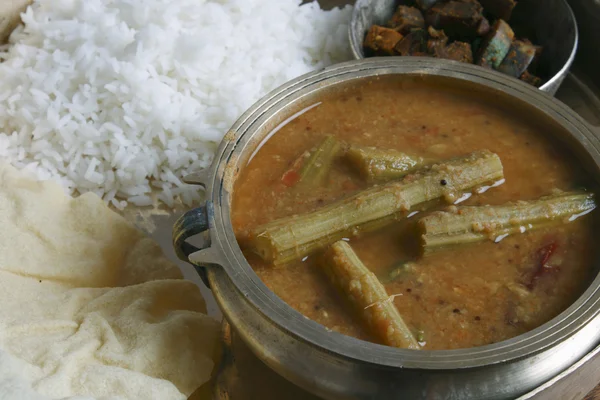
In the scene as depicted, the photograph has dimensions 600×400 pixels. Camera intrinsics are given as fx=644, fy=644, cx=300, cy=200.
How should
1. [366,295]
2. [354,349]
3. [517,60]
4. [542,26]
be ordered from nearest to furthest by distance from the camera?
[354,349] < [366,295] < [517,60] < [542,26]

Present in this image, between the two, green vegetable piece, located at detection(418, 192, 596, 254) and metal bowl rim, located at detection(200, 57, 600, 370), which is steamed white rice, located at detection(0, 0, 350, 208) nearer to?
metal bowl rim, located at detection(200, 57, 600, 370)

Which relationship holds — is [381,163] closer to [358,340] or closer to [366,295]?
[366,295]

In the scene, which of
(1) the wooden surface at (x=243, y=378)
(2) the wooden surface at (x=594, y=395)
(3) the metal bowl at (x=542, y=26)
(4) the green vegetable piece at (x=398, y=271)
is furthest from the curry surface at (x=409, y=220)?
(3) the metal bowl at (x=542, y=26)

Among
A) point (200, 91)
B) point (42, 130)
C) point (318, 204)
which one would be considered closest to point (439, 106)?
point (318, 204)

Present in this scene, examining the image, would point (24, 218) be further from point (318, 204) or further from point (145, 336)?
point (318, 204)

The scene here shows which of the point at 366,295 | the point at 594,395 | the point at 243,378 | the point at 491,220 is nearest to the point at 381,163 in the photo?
→ the point at 491,220

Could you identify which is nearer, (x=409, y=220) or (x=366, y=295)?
(x=366, y=295)

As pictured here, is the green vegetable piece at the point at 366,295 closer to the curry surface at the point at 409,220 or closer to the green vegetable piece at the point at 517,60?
the curry surface at the point at 409,220
